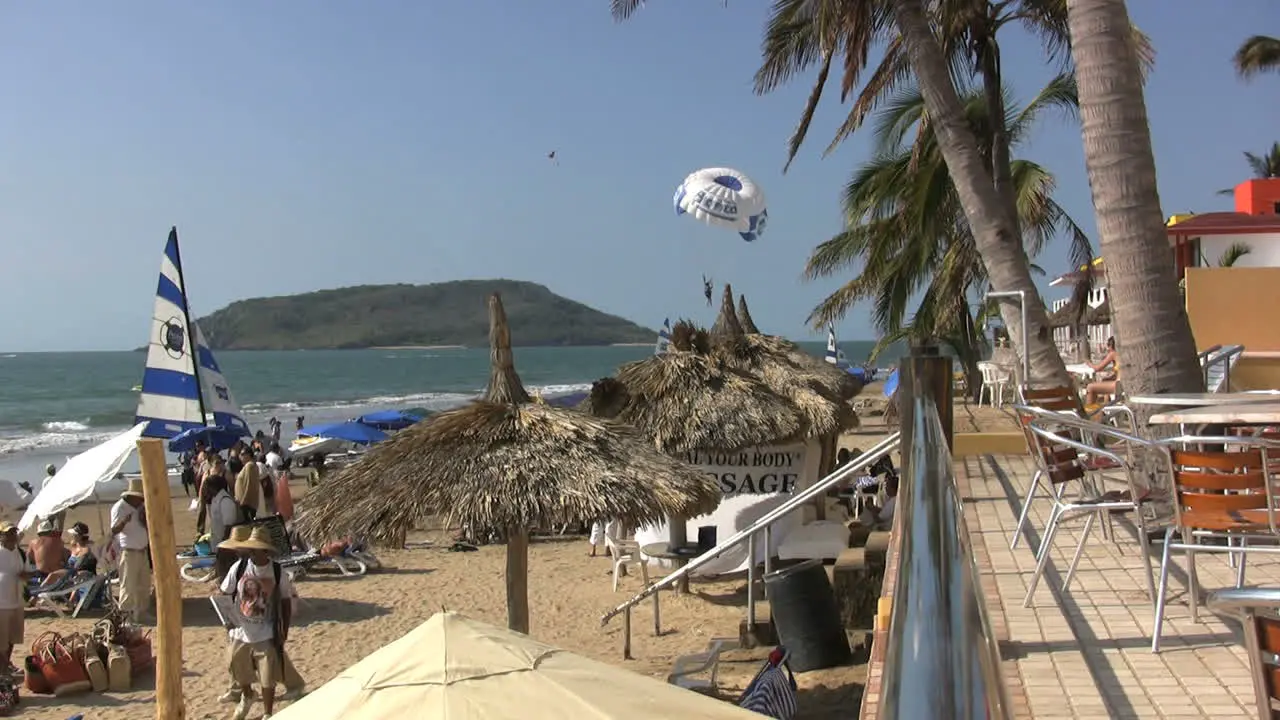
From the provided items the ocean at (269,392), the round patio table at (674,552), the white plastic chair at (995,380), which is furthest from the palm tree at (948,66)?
the ocean at (269,392)

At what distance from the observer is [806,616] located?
8.41 m

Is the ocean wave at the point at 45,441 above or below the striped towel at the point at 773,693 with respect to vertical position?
above

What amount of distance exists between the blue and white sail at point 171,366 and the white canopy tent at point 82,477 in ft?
13.3

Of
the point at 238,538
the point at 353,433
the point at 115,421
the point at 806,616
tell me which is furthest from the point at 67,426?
the point at 806,616

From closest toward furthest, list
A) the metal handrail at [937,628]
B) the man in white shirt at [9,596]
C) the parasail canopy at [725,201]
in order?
the metal handrail at [937,628]
the man in white shirt at [9,596]
the parasail canopy at [725,201]

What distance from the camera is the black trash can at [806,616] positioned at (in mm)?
8391

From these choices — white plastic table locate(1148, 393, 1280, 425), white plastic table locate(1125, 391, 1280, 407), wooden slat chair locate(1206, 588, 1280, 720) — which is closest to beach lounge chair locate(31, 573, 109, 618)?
white plastic table locate(1125, 391, 1280, 407)

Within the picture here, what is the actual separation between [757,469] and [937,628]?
1206 cm

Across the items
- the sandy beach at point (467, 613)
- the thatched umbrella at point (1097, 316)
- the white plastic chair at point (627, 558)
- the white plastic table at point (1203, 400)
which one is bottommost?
the sandy beach at point (467, 613)

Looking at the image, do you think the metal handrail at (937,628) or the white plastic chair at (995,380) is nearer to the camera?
the metal handrail at (937,628)

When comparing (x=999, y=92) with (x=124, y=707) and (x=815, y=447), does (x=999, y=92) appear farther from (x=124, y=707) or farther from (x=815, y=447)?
(x=124, y=707)

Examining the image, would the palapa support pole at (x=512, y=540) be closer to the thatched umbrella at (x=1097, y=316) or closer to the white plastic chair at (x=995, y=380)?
the white plastic chair at (x=995, y=380)

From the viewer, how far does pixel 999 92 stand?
1227 centimetres

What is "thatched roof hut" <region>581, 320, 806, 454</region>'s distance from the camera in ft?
37.7
